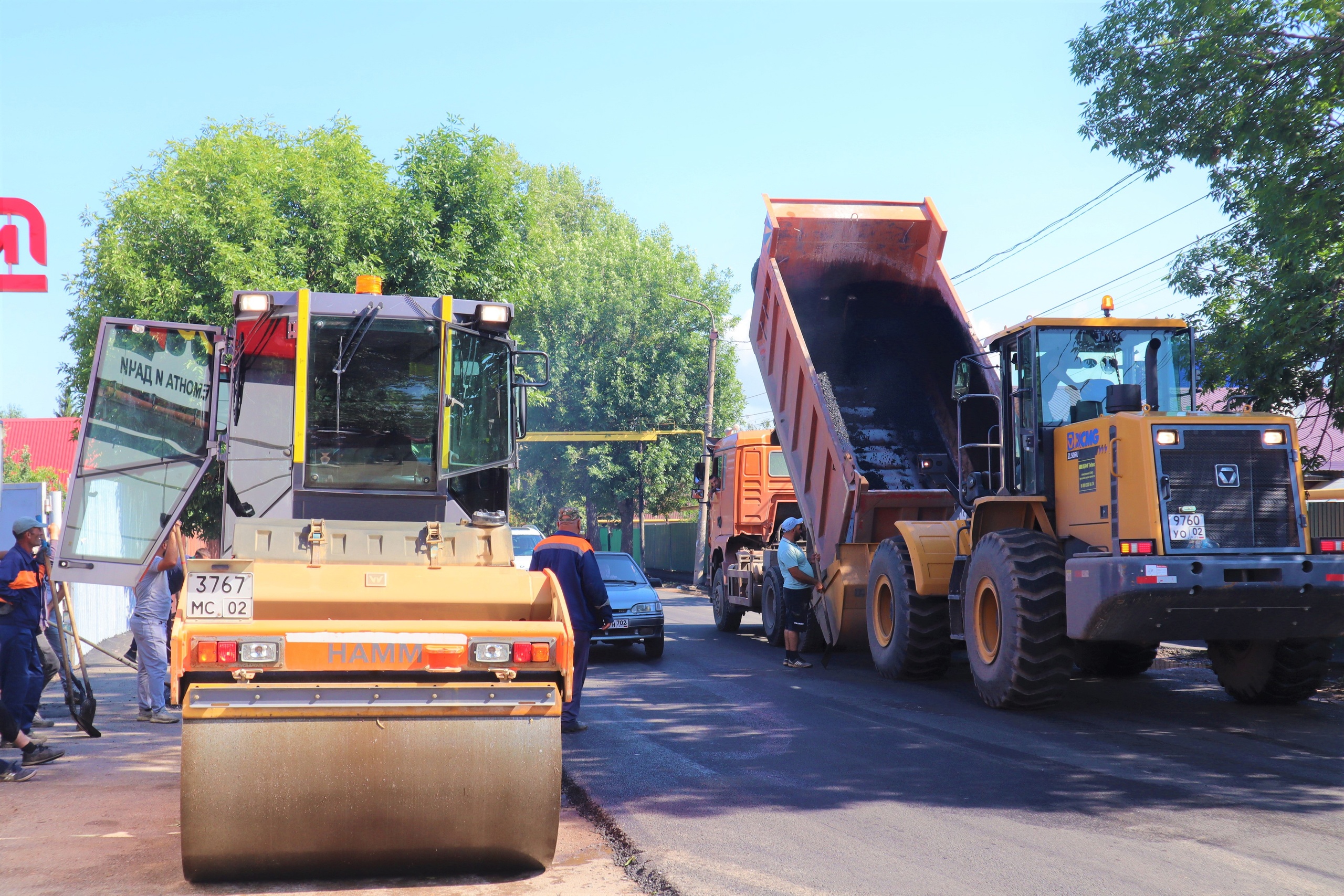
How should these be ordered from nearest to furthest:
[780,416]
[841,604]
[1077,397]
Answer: [1077,397] < [841,604] < [780,416]

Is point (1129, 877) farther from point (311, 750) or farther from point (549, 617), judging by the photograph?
point (311, 750)

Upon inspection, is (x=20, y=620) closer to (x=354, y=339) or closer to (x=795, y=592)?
(x=354, y=339)

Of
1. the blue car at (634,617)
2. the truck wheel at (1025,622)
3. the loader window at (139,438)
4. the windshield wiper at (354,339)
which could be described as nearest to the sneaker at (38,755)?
the loader window at (139,438)

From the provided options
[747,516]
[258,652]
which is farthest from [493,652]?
[747,516]

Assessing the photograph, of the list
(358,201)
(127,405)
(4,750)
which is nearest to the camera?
(127,405)

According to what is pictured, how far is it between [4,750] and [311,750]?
5.31 meters

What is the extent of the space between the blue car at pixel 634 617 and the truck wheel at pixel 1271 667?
6.48 m

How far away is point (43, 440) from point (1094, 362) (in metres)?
53.2

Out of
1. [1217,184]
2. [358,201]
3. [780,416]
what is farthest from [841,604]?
[358,201]

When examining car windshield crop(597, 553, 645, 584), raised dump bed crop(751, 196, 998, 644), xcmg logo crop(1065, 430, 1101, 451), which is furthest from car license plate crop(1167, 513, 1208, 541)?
car windshield crop(597, 553, 645, 584)

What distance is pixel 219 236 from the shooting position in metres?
19.5

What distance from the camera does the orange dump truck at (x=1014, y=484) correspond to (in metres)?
8.69

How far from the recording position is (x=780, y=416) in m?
14.2

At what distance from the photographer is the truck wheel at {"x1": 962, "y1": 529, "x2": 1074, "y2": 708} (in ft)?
30.4
